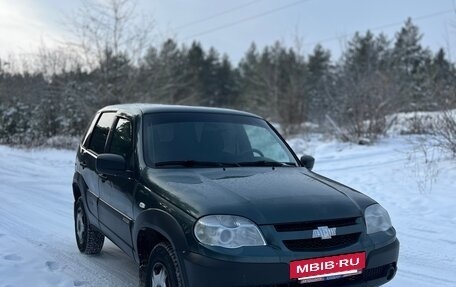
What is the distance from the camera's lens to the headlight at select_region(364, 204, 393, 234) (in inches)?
140

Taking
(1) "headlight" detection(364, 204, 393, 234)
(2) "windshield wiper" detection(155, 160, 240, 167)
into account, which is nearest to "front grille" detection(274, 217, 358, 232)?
(1) "headlight" detection(364, 204, 393, 234)

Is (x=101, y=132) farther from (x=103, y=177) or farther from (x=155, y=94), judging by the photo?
(x=155, y=94)

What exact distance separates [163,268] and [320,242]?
3.70 ft

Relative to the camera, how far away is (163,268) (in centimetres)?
349

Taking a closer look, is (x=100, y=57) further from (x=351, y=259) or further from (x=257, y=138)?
(x=351, y=259)

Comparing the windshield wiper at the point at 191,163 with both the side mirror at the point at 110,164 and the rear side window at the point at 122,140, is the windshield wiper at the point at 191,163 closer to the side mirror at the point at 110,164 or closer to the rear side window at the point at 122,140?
the side mirror at the point at 110,164

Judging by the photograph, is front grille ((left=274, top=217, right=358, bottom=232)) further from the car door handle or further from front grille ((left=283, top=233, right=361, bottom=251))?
the car door handle

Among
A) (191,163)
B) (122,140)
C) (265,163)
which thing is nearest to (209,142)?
(191,163)

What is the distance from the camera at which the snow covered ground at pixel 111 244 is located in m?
4.95

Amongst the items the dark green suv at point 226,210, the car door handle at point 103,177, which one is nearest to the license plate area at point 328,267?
the dark green suv at point 226,210

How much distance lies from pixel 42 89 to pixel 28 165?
1231cm

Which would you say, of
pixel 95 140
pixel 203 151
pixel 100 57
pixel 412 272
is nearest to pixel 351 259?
pixel 203 151

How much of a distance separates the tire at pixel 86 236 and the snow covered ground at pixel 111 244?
109 mm

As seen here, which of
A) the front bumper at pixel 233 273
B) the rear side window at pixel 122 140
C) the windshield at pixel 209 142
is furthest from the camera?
the rear side window at pixel 122 140
